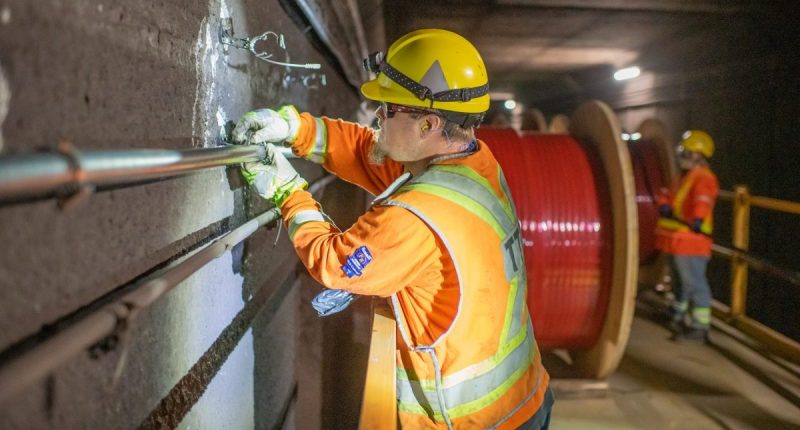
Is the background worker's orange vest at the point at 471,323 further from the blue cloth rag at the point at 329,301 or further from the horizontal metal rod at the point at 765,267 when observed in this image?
the horizontal metal rod at the point at 765,267

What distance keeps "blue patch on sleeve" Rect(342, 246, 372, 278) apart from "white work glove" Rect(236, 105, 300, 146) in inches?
23.1

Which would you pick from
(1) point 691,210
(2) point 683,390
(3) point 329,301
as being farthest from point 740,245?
(3) point 329,301

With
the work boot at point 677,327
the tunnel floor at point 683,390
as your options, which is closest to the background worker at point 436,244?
the tunnel floor at point 683,390

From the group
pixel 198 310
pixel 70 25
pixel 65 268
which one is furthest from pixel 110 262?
pixel 198 310

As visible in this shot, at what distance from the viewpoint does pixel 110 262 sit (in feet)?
3.55

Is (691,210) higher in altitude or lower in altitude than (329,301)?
higher

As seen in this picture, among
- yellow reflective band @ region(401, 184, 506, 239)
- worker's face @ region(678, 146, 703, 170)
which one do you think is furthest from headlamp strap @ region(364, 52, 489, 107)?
worker's face @ region(678, 146, 703, 170)

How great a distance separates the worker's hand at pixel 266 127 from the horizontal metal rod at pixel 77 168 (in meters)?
0.67

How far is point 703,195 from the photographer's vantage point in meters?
5.33

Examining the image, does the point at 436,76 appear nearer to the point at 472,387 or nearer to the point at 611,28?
the point at 472,387

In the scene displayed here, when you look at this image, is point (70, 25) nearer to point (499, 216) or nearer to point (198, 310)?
point (198, 310)

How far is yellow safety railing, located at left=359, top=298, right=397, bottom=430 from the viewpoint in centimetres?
170

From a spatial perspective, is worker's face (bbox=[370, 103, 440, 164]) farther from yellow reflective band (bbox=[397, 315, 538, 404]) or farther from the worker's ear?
yellow reflective band (bbox=[397, 315, 538, 404])

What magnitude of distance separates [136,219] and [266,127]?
0.84m
